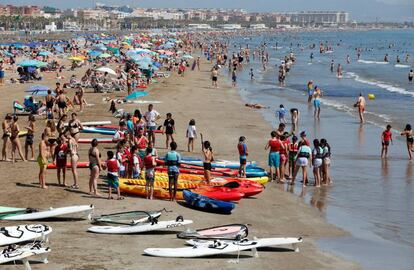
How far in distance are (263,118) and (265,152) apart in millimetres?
8757

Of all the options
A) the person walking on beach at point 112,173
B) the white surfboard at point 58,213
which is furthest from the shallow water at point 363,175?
the person walking on beach at point 112,173

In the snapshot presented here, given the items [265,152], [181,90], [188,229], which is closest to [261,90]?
[181,90]

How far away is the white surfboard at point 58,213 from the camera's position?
1290 centimetres

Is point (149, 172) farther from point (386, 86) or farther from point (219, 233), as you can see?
point (386, 86)

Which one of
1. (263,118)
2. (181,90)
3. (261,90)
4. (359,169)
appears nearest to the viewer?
(359,169)

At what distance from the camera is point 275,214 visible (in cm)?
1507

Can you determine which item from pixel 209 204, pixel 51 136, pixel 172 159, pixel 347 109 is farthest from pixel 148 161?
pixel 347 109

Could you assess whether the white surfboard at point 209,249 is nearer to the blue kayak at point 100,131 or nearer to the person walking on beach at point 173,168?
the person walking on beach at point 173,168

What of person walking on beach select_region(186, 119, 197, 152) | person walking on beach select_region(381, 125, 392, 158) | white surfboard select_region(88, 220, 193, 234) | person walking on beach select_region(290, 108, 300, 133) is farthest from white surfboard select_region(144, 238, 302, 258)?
person walking on beach select_region(290, 108, 300, 133)

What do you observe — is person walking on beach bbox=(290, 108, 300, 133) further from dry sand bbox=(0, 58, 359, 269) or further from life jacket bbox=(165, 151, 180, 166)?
life jacket bbox=(165, 151, 180, 166)

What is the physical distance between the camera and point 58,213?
13.0m

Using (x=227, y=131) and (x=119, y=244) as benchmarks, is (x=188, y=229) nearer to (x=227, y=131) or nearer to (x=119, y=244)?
(x=119, y=244)

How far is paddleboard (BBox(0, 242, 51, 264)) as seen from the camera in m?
10.2

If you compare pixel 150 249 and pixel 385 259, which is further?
pixel 385 259
